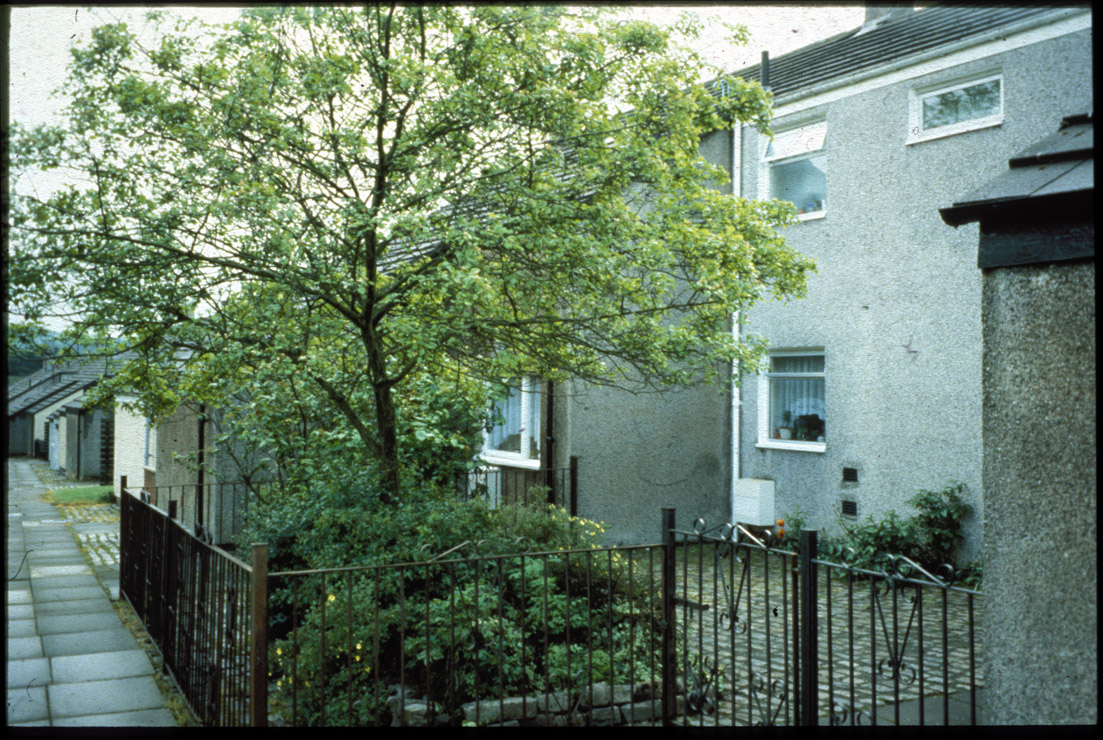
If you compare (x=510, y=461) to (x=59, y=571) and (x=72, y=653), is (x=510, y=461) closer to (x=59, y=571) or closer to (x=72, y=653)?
(x=59, y=571)

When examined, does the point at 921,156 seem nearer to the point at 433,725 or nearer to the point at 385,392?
the point at 385,392

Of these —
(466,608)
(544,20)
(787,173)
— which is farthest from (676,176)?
(787,173)

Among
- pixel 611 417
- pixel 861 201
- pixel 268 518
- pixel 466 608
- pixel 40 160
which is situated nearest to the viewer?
pixel 40 160

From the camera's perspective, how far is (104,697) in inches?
229

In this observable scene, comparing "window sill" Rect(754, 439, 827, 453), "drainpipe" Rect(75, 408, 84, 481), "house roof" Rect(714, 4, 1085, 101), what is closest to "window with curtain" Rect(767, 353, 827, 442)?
"window sill" Rect(754, 439, 827, 453)

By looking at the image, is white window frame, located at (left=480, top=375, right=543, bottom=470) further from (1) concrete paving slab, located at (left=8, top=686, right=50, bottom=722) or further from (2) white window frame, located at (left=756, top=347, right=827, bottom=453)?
(1) concrete paving slab, located at (left=8, top=686, right=50, bottom=722)

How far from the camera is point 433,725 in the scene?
4.73m

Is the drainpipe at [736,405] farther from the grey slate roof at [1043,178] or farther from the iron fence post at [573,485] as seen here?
the grey slate roof at [1043,178]

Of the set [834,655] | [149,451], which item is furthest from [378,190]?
[149,451]

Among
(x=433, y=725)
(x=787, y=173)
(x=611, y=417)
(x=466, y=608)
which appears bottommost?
(x=433, y=725)

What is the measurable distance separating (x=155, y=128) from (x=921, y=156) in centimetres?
853

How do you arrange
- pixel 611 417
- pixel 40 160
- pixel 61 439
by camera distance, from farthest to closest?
pixel 61 439 → pixel 611 417 → pixel 40 160

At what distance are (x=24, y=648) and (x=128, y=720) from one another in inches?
80.3

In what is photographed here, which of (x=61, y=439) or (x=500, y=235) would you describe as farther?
(x=61, y=439)
